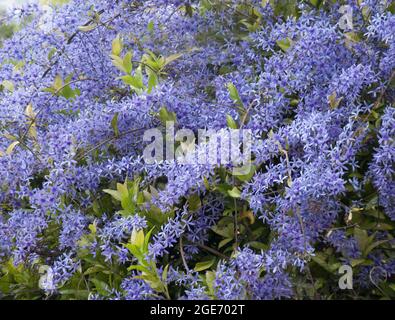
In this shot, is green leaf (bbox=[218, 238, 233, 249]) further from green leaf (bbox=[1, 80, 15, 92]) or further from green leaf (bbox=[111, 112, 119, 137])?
green leaf (bbox=[1, 80, 15, 92])

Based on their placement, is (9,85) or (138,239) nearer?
(138,239)

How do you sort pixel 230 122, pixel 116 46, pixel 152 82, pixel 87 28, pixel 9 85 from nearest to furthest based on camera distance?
pixel 230 122 → pixel 152 82 → pixel 116 46 → pixel 87 28 → pixel 9 85

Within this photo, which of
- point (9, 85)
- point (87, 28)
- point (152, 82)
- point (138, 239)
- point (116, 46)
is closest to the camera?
point (138, 239)

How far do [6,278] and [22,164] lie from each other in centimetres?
52

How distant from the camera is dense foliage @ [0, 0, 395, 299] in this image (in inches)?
93.8

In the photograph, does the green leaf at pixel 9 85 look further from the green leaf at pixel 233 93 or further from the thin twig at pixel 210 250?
the thin twig at pixel 210 250

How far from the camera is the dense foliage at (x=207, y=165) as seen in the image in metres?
2.38

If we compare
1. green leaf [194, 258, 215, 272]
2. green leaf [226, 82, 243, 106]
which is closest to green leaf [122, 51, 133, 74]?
green leaf [226, 82, 243, 106]

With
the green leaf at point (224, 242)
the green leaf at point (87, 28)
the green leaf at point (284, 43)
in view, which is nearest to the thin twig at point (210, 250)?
the green leaf at point (224, 242)

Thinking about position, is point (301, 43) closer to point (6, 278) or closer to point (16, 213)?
point (16, 213)

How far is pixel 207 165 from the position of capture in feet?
7.98

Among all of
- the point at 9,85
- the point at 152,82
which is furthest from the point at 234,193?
the point at 9,85

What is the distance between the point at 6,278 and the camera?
2918mm

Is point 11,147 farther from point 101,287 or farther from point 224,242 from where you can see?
point 224,242
